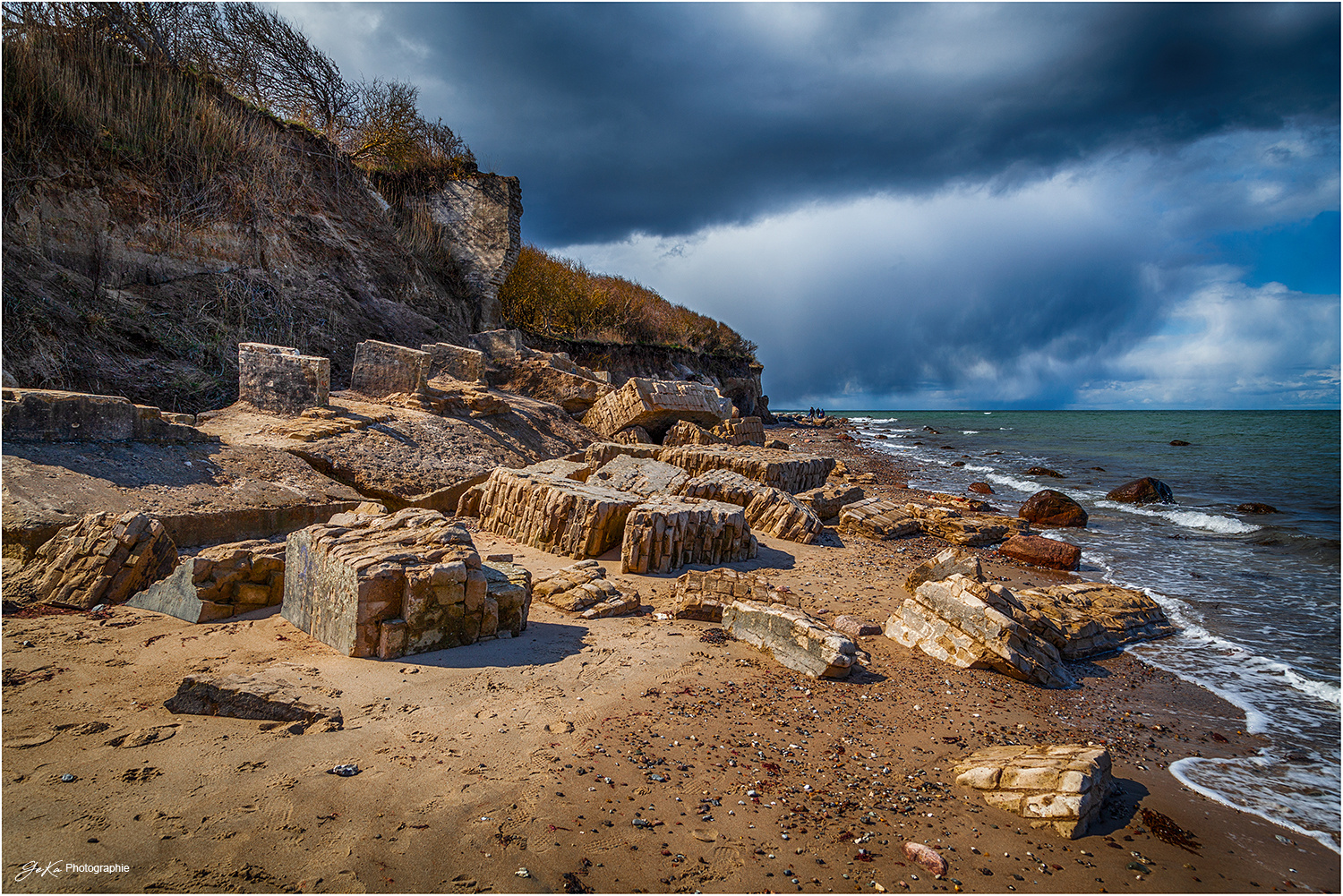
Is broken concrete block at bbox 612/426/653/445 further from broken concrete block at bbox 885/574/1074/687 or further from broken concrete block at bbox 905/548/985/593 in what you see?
broken concrete block at bbox 885/574/1074/687

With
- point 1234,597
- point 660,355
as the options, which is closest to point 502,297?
point 660,355

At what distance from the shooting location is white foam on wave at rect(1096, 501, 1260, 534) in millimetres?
9978

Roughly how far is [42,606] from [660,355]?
2722 centimetres

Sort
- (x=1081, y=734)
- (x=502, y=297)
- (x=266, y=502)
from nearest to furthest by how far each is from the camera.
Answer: (x=1081, y=734) → (x=266, y=502) → (x=502, y=297)

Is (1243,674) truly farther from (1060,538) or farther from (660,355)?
(660,355)

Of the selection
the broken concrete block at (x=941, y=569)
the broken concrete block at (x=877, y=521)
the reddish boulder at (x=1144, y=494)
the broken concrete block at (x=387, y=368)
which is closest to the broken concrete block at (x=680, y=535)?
the broken concrete block at (x=941, y=569)

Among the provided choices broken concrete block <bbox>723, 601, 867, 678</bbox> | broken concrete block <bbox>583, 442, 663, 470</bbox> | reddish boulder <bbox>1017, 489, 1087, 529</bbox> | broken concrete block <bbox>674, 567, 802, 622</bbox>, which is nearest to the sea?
reddish boulder <bbox>1017, 489, 1087, 529</bbox>

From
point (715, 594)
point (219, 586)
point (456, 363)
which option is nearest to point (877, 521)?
point (715, 594)

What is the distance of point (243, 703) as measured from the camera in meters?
2.61

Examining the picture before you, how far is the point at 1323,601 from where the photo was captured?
639 centimetres

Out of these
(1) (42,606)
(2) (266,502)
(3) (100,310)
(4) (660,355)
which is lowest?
(1) (42,606)

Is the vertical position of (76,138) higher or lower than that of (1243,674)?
higher

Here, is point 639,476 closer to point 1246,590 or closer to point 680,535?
point 680,535

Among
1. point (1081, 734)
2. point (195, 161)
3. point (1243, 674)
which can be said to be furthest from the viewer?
point (195, 161)
